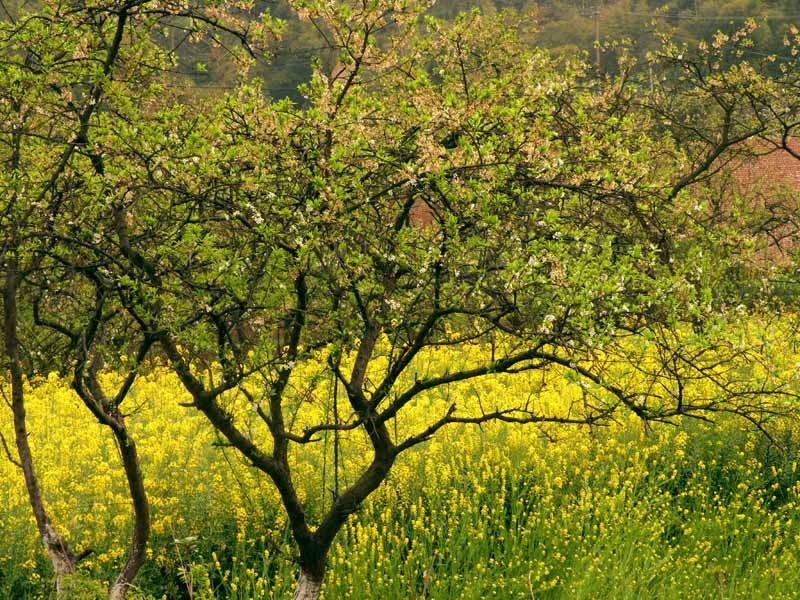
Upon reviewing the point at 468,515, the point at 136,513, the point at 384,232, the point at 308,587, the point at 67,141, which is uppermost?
the point at 67,141

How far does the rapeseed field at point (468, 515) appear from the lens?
656 centimetres

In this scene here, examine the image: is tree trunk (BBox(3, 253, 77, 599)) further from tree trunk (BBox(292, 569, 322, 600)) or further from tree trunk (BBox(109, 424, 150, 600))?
tree trunk (BBox(292, 569, 322, 600))

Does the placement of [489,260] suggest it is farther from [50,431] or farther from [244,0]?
[50,431]

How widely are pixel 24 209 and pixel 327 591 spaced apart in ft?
10.5

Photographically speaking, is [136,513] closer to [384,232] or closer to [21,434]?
[21,434]

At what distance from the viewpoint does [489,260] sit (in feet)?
15.3

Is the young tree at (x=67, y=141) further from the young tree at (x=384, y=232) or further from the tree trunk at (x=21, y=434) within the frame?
the young tree at (x=384, y=232)

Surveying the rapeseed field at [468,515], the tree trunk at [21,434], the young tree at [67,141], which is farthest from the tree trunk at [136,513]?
the tree trunk at [21,434]

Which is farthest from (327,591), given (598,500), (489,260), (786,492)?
(786,492)

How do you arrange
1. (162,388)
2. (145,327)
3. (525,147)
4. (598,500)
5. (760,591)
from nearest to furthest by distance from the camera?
(525,147), (145,327), (760,591), (598,500), (162,388)

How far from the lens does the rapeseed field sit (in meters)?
6.56

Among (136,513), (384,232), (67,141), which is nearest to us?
(384,232)

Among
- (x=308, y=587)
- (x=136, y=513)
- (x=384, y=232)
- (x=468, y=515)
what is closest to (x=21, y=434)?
(x=136, y=513)

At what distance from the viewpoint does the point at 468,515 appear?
7.36m
